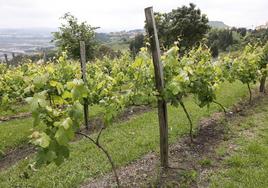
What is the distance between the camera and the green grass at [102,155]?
5426 mm

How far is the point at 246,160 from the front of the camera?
5.66 metres

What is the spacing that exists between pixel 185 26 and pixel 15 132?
85.5 feet

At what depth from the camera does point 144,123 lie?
8594mm

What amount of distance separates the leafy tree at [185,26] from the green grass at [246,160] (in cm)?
2504

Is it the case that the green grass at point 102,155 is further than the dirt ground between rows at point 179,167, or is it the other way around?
the green grass at point 102,155

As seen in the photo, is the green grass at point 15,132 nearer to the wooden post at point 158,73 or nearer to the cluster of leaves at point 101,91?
the cluster of leaves at point 101,91

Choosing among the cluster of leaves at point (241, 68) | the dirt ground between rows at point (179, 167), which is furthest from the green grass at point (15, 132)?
the cluster of leaves at point (241, 68)

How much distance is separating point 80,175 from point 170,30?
28664mm

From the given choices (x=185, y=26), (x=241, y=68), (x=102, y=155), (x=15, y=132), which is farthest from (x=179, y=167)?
(x=185, y=26)

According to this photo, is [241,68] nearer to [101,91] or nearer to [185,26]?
[101,91]

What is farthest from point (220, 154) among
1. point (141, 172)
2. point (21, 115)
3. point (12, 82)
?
point (21, 115)

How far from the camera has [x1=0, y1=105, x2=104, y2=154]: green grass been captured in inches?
312

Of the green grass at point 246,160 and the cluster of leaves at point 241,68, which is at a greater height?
the cluster of leaves at point 241,68

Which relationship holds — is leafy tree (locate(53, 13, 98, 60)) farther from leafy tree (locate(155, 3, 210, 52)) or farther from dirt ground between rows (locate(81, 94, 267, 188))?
dirt ground between rows (locate(81, 94, 267, 188))
